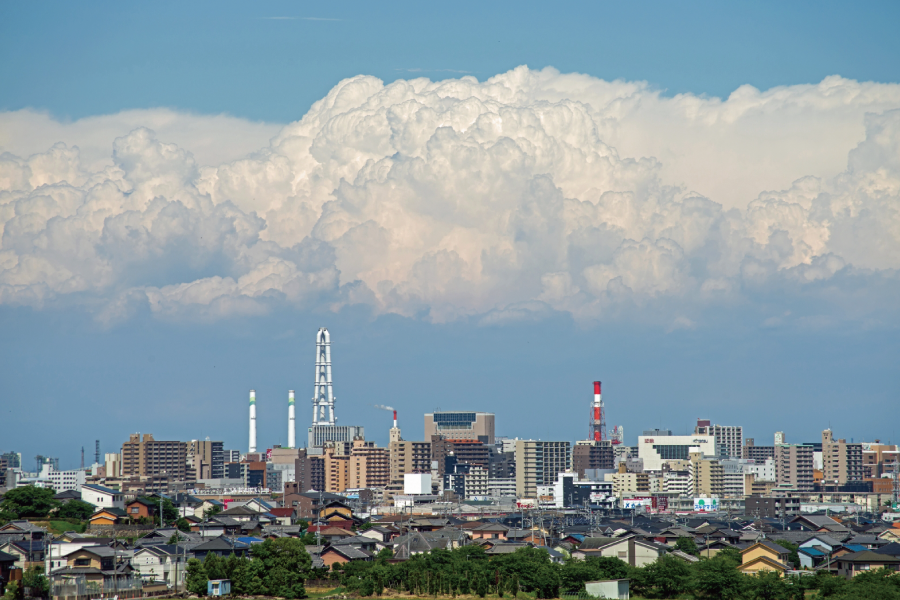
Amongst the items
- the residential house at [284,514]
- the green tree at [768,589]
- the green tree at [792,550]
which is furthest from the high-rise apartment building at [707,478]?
the green tree at [768,589]

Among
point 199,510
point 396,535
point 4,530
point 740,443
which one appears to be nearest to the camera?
point 4,530

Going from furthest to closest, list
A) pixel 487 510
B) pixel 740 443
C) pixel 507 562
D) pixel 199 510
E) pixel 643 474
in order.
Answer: pixel 740 443 → pixel 643 474 → pixel 487 510 → pixel 199 510 → pixel 507 562

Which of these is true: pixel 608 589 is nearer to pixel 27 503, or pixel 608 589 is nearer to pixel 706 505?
pixel 27 503

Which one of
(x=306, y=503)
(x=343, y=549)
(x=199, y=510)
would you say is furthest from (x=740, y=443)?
(x=343, y=549)

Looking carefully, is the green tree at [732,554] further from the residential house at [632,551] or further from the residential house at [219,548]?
the residential house at [219,548]

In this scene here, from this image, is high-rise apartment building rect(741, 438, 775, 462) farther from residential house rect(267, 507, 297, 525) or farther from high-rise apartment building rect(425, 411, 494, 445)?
residential house rect(267, 507, 297, 525)

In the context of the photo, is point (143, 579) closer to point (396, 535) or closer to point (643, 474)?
point (396, 535)
